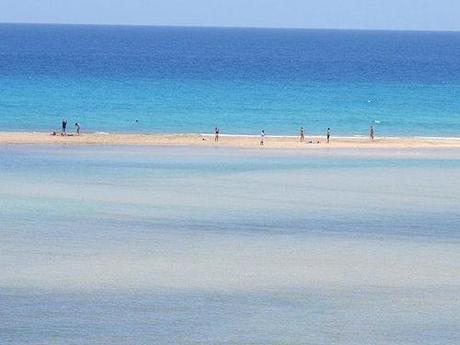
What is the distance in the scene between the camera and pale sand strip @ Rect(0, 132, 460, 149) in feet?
206

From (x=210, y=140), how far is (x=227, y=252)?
30.4 metres

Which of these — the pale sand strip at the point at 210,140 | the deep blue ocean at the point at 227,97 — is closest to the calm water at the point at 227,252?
the pale sand strip at the point at 210,140

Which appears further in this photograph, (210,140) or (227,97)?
(227,97)

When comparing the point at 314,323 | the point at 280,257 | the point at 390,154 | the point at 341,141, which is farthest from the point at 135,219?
the point at 341,141

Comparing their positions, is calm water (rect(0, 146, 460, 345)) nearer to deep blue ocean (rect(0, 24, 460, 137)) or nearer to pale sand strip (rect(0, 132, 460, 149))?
pale sand strip (rect(0, 132, 460, 149))

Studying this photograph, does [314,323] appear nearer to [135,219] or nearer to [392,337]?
[392,337]

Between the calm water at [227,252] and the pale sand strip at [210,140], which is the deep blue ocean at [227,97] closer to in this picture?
the pale sand strip at [210,140]

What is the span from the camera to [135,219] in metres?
39.9

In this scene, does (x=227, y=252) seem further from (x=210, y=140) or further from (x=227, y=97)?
(x=227, y=97)

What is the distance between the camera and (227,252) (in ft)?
114

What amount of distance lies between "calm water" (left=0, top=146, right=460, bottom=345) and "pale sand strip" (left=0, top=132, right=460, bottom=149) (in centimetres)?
805

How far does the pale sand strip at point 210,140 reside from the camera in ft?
206

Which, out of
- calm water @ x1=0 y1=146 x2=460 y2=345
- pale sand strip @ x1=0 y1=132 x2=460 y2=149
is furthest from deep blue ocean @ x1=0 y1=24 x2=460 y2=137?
calm water @ x1=0 y1=146 x2=460 y2=345

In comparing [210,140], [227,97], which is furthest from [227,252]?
[227,97]
